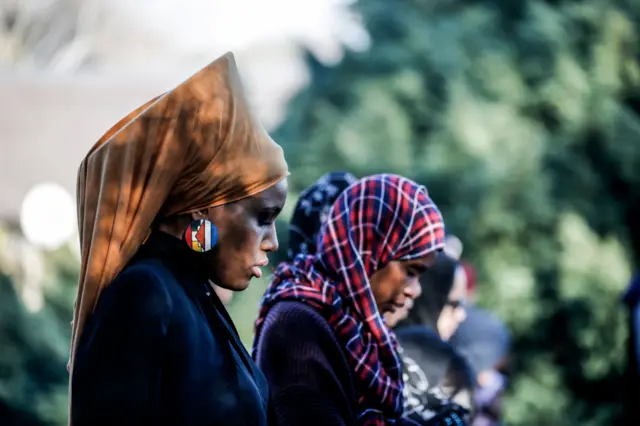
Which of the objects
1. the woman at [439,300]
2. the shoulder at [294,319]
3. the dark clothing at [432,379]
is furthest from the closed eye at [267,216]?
the woman at [439,300]

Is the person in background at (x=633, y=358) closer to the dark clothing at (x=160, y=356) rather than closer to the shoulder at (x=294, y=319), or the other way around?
the shoulder at (x=294, y=319)

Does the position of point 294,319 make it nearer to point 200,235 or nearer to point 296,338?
point 296,338

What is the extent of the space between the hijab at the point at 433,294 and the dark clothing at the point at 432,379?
15.7 inches

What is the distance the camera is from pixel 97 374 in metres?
2.04

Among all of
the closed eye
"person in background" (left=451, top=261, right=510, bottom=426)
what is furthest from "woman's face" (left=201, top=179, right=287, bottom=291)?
"person in background" (left=451, top=261, right=510, bottom=426)

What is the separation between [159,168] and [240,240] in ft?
0.90

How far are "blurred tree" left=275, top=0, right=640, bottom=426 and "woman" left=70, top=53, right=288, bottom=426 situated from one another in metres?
6.04

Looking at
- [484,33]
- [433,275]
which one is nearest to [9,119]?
[484,33]

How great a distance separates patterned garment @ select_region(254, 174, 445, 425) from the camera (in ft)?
10.3

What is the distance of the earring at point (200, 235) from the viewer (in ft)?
7.54

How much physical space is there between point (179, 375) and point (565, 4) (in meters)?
8.16

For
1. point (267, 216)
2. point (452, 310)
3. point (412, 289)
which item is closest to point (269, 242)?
point (267, 216)

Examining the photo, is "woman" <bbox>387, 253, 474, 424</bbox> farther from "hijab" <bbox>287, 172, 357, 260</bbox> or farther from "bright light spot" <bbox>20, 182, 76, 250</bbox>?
"bright light spot" <bbox>20, 182, 76, 250</bbox>

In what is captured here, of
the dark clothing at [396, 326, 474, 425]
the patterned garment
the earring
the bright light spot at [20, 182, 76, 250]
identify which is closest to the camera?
the earring
